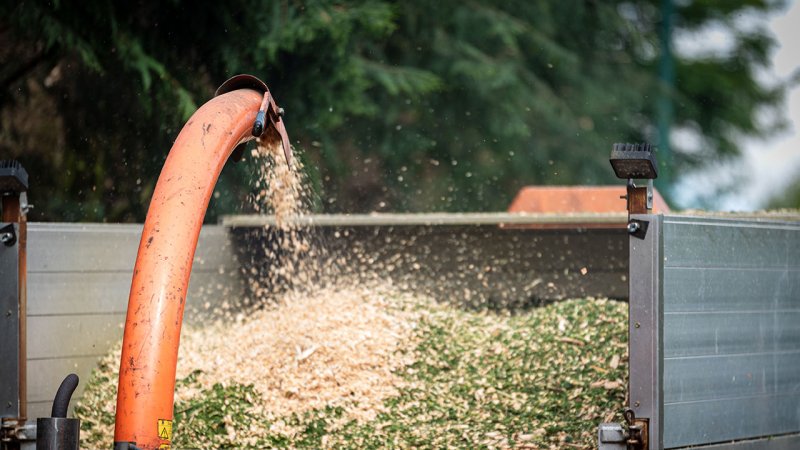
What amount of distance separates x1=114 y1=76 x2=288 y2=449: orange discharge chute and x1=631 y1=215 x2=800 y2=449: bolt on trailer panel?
58.3 inches

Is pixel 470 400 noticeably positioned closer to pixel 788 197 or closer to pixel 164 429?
pixel 164 429

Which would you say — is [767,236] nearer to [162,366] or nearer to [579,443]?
[579,443]

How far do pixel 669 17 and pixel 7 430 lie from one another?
44.6 feet

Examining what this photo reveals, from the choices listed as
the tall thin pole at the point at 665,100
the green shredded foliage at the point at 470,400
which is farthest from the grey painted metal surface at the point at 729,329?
the tall thin pole at the point at 665,100

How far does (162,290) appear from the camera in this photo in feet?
11.5

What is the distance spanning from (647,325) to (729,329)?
0.61 m

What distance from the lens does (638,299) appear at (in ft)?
12.4

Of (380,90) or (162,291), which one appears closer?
(162,291)

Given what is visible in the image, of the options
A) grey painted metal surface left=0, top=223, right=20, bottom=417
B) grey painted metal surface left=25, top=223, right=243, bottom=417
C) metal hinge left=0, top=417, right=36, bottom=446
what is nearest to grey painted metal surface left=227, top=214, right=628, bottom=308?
grey painted metal surface left=25, top=223, right=243, bottom=417

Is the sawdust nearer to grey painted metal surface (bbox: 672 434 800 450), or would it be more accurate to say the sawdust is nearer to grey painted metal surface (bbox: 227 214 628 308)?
grey painted metal surface (bbox: 227 214 628 308)

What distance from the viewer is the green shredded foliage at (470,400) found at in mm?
4559

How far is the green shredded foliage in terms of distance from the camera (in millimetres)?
A: 4559

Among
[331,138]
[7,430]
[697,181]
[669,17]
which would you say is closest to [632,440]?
[7,430]

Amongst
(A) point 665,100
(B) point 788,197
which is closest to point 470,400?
(A) point 665,100
